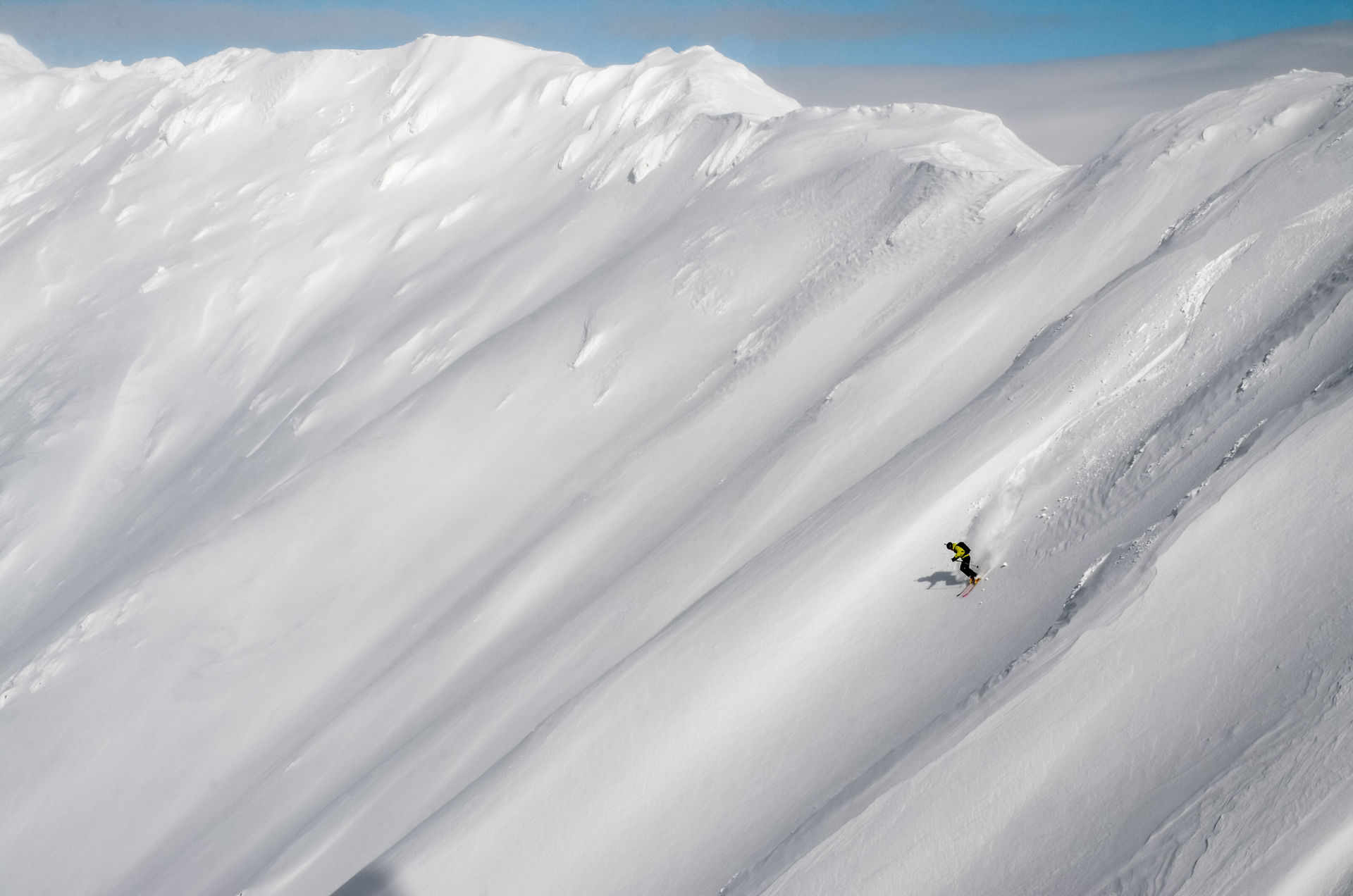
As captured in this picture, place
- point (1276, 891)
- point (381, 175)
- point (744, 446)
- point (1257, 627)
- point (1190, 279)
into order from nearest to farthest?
point (1276, 891), point (1257, 627), point (1190, 279), point (744, 446), point (381, 175)

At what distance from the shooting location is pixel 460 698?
18.8m

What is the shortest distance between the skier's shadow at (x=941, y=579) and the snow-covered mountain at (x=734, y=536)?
2.5 inches

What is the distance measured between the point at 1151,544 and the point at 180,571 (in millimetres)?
26500

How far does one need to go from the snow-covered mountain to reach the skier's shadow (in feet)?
0.21

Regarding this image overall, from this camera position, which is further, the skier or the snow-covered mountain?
the skier

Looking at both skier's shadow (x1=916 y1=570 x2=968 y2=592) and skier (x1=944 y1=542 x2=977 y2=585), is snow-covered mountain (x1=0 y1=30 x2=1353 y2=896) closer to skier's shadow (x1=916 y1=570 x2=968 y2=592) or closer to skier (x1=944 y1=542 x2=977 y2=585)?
skier's shadow (x1=916 y1=570 x2=968 y2=592)

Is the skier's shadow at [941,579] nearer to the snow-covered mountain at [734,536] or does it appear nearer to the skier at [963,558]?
the snow-covered mountain at [734,536]

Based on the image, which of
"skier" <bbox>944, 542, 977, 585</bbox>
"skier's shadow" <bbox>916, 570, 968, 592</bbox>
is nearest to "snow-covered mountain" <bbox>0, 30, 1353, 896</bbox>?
"skier's shadow" <bbox>916, 570, 968, 592</bbox>

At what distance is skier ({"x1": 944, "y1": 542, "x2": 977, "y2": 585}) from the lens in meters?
12.5

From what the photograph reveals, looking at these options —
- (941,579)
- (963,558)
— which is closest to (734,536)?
(941,579)

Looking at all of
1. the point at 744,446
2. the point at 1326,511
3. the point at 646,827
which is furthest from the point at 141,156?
the point at 1326,511

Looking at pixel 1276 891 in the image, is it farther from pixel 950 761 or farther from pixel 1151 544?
pixel 1151 544

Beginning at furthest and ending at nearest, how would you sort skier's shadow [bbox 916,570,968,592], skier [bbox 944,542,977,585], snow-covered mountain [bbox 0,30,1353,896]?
skier's shadow [bbox 916,570,968,592] → skier [bbox 944,542,977,585] → snow-covered mountain [bbox 0,30,1353,896]

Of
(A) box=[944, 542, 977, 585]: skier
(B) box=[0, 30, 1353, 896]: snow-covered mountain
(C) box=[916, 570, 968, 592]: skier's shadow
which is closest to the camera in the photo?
(B) box=[0, 30, 1353, 896]: snow-covered mountain
